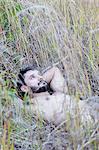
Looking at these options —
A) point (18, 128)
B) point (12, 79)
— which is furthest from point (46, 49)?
point (18, 128)

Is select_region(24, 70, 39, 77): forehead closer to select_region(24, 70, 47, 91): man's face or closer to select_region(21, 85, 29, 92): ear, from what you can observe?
select_region(24, 70, 47, 91): man's face

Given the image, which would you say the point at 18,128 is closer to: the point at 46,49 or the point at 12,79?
the point at 12,79

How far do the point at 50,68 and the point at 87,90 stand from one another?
0.38 meters

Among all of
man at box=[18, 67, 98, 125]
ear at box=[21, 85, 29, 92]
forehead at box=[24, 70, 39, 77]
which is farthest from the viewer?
forehead at box=[24, 70, 39, 77]

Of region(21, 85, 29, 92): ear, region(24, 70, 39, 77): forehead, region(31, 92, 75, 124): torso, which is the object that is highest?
region(24, 70, 39, 77): forehead

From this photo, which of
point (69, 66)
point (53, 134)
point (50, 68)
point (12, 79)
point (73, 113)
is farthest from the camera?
point (50, 68)

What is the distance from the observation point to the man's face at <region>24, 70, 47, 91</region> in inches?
93.4

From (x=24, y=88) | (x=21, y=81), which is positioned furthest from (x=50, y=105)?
(x=21, y=81)

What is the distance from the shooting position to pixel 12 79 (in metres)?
2.25

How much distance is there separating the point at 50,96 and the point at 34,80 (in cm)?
20

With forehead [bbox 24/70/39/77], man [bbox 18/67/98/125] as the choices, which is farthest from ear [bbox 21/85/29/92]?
forehead [bbox 24/70/39/77]

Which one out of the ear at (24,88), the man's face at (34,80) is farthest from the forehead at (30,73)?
the ear at (24,88)

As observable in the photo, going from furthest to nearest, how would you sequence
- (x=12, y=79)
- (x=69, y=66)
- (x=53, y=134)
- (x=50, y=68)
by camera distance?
(x=50, y=68) < (x=12, y=79) < (x=69, y=66) < (x=53, y=134)

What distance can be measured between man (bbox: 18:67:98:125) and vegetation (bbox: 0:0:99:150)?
4cm
